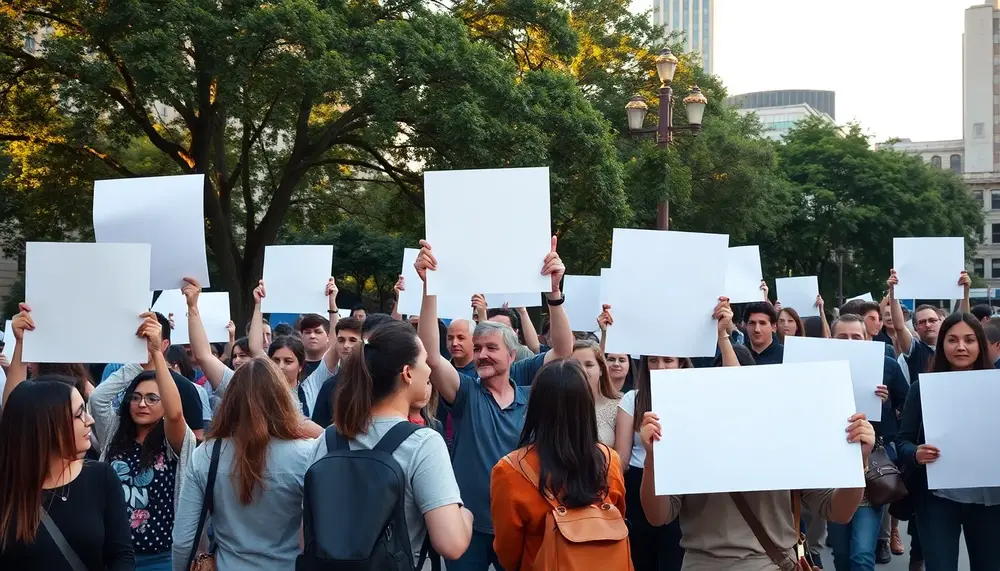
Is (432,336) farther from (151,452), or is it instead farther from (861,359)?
(861,359)

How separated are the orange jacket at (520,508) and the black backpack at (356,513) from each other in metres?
0.36

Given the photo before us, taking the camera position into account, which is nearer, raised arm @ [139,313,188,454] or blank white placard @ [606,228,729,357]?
raised arm @ [139,313,188,454]

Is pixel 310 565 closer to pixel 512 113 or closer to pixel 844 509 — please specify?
pixel 844 509

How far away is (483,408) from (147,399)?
1607 millimetres

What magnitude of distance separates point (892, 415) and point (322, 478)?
4.45 meters

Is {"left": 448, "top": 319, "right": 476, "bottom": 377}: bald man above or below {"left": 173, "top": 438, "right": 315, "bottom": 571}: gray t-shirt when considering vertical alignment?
above

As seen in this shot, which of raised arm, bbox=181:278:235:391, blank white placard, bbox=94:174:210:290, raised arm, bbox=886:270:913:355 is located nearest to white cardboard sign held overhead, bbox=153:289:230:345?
raised arm, bbox=181:278:235:391

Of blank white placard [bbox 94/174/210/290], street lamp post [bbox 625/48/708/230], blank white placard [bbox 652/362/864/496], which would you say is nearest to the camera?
blank white placard [bbox 652/362/864/496]

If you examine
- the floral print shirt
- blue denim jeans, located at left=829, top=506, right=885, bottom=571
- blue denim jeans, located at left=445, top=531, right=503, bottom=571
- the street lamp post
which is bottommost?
blue denim jeans, located at left=829, top=506, right=885, bottom=571

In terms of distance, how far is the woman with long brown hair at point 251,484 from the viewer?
3750 millimetres

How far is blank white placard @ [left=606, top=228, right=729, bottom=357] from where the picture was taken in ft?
17.0

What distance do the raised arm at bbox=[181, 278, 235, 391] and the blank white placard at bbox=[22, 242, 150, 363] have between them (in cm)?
52

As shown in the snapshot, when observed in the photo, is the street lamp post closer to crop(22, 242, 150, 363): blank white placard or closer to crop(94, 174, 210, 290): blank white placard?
crop(94, 174, 210, 290): blank white placard

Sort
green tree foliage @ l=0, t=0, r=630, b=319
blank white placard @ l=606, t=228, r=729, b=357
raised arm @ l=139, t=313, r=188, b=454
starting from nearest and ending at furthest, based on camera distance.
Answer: raised arm @ l=139, t=313, r=188, b=454 → blank white placard @ l=606, t=228, r=729, b=357 → green tree foliage @ l=0, t=0, r=630, b=319
